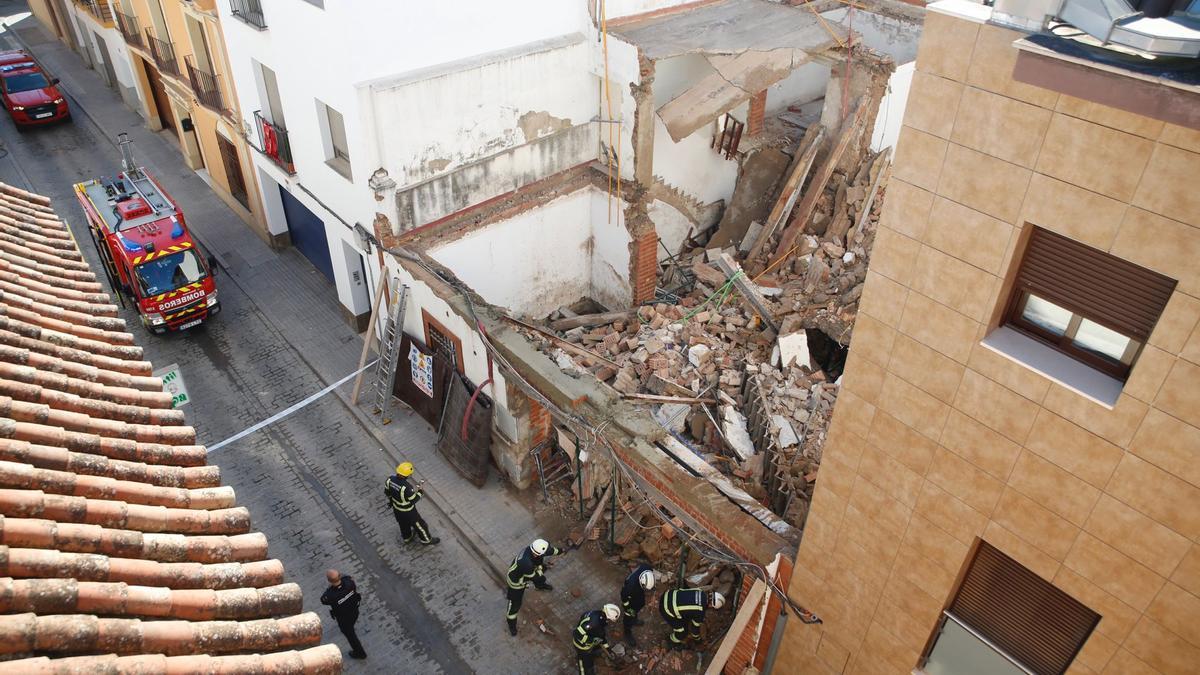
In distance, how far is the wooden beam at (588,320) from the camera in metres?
15.6

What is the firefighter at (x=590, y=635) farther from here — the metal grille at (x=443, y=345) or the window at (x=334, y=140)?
the window at (x=334, y=140)

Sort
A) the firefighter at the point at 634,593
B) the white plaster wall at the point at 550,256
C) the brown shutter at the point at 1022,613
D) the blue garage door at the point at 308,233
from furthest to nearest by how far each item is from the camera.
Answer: the blue garage door at the point at 308,233
the white plaster wall at the point at 550,256
the firefighter at the point at 634,593
the brown shutter at the point at 1022,613

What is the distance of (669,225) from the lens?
55.6ft

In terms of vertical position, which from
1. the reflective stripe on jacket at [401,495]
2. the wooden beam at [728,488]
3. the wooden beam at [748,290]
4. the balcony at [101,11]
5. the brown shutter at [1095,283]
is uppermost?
the brown shutter at [1095,283]

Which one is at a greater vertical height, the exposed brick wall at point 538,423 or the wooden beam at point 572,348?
the wooden beam at point 572,348

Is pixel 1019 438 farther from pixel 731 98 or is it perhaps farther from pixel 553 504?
pixel 731 98

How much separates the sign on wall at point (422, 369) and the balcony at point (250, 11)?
6072mm

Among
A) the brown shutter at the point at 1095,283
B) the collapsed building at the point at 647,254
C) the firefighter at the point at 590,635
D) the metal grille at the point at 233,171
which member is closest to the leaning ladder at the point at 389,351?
the collapsed building at the point at 647,254

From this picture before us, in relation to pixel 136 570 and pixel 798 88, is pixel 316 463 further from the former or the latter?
pixel 798 88

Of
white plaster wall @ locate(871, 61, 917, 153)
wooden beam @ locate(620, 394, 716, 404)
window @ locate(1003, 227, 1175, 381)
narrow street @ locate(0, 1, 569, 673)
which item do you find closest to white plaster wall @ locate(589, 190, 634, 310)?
wooden beam @ locate(620, 394, 716, 404)

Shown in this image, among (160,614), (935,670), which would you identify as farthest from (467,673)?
(160,614)

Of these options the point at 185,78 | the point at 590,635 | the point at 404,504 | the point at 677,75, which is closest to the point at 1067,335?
the point at 590,635

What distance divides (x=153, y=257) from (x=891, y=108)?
14.8 metres

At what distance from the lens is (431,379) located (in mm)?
14008
